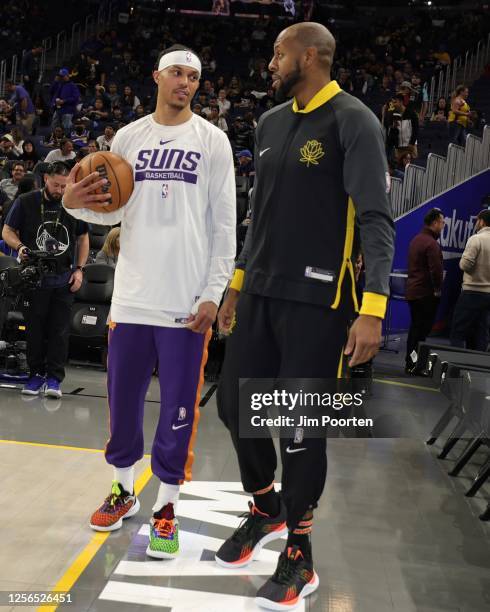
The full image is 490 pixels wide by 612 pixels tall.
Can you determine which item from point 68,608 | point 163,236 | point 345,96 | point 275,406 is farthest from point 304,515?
point 345,96

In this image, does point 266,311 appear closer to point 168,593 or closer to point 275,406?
point 275,406

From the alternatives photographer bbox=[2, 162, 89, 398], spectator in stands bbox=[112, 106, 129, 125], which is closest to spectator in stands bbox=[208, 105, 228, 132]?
spectator in stands bbox=[112, 106, 129, 125]

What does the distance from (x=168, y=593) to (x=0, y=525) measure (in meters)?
0.99

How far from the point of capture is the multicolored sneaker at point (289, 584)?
3035 millimetres

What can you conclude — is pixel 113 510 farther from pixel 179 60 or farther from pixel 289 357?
pixel 179 60

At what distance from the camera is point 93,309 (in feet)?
26.2

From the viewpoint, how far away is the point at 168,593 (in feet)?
10.2

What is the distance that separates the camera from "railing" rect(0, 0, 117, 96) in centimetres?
2408

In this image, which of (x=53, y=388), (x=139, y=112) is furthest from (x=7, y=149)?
(x=53, y=388)

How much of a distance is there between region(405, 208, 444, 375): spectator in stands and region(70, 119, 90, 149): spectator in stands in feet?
28.1

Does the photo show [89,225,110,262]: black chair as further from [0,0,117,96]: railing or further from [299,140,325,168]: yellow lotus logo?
[0,0,117,96]: railing

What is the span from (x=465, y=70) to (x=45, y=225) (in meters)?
17.3

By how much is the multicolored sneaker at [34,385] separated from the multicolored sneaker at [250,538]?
353 cm

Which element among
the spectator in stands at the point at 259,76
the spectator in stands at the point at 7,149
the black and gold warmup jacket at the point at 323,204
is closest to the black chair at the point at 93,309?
the black and gold warmup jacket at the point at 323,204
